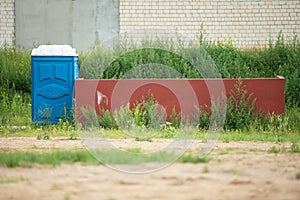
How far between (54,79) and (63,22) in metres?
8.01

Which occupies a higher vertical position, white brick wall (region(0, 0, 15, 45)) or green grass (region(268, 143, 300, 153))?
white brick wall (region(0, 0, 15, 45))

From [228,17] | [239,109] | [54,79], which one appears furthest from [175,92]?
[228,17]

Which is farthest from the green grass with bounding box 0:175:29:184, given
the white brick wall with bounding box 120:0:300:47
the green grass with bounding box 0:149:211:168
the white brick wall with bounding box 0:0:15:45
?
the white brick wall with bounding box 0:0:15:45

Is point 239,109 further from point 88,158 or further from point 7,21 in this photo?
point 7,21

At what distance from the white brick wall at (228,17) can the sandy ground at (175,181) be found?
38.3 ft

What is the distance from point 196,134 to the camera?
35.9ft

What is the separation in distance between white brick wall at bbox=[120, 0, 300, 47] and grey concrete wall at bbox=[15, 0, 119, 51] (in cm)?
58

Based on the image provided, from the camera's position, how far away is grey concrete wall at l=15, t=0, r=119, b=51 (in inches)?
→ 782

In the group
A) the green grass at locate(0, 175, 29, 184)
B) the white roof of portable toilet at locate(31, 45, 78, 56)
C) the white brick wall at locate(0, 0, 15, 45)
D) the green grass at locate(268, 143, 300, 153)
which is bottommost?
the green grass at locate(268, 143, 300, 153)

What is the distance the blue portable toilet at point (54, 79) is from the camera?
1209 centimetres

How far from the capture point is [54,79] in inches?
480

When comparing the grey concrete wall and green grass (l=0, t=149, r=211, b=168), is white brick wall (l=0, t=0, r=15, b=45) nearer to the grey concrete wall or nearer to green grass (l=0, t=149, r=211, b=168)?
the grey concrete wall

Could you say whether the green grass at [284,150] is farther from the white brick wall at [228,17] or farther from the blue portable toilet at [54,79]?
the white brick wall at [228,17]

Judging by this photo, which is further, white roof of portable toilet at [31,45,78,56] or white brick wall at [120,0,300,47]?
white brick wall at [120,0,300,47]
